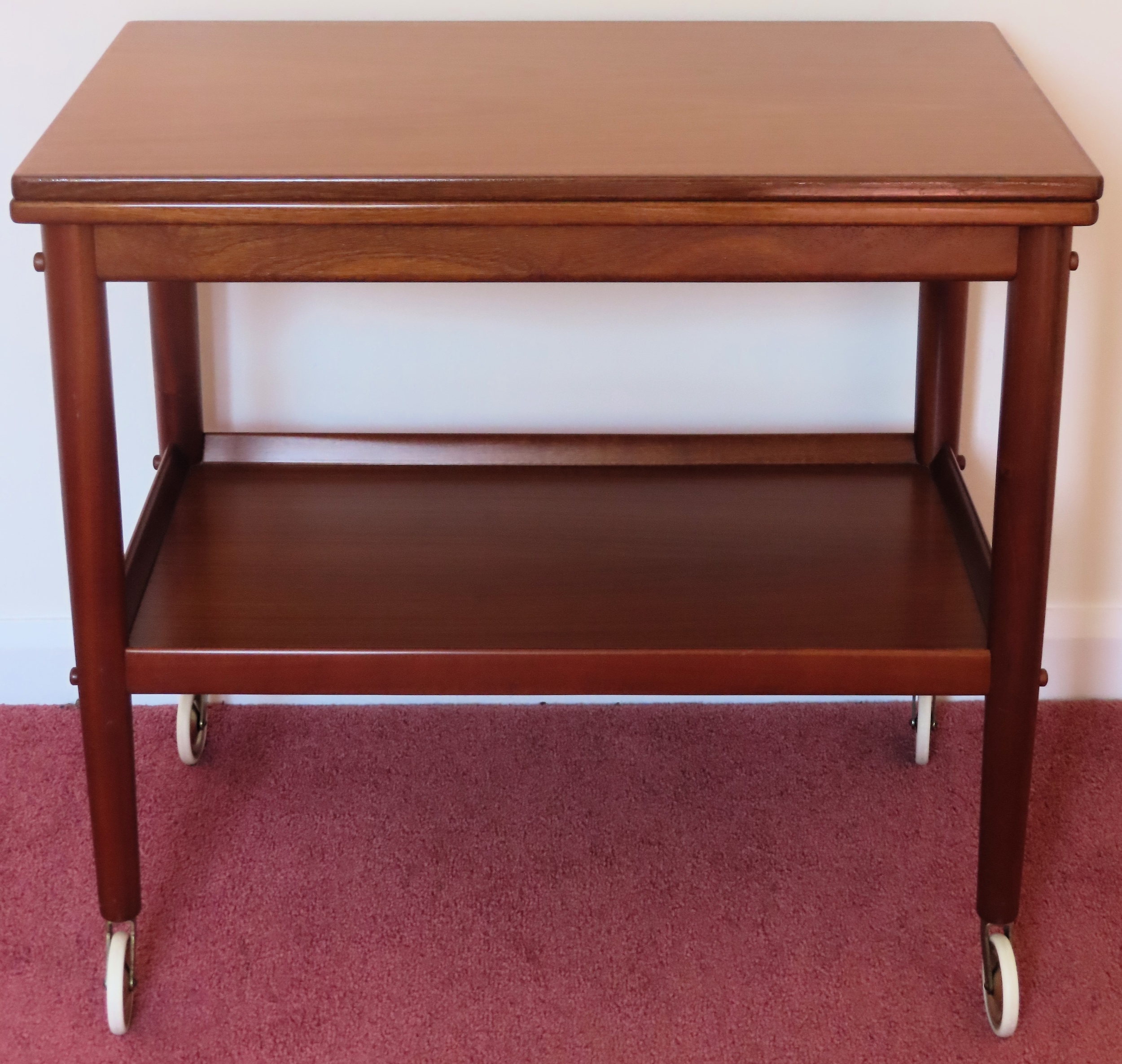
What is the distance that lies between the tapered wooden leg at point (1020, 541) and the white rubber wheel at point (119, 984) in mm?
770

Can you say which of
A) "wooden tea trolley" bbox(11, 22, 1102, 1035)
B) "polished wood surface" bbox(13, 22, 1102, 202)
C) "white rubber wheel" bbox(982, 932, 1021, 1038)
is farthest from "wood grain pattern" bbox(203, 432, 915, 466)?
"white rubber wheel" bbox(982, 932, 1021, 1038)

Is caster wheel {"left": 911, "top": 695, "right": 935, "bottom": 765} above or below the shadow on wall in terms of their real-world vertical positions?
below

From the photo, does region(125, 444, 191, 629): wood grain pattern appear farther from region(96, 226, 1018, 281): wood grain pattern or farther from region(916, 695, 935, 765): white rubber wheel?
region(916, 695, 935, 765): white rubber wheel

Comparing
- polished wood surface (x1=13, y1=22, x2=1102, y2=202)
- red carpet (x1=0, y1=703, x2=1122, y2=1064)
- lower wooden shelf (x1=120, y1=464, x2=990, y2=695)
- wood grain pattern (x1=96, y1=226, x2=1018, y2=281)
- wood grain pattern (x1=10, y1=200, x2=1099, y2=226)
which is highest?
polished wood surface (x1=13, y1=22, x2=1102, y2=202)

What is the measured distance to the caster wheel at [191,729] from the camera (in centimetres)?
167

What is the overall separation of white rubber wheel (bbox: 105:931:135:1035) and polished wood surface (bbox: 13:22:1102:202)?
2.22ft

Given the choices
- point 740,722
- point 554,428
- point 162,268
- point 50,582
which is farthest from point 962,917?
point 50,582

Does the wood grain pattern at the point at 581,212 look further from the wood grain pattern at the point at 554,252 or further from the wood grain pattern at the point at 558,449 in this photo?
the wood grain pattern at the point at 558,449

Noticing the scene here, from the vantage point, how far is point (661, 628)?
1.30 metres

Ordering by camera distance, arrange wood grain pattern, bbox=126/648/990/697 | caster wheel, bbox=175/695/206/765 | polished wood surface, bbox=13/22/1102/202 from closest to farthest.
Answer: polished wood surface, bbox=13/22/1102/202
wood grain pattern, bbox=126/648/990/697
caster wheel, bbox=175/695/206/765

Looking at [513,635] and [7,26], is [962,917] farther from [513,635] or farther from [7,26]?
[7,26]

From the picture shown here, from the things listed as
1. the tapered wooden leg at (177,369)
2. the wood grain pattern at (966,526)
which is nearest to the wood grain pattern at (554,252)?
the wood grain pattern at (966,526)

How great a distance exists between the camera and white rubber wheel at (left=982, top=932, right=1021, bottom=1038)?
1.33 meters

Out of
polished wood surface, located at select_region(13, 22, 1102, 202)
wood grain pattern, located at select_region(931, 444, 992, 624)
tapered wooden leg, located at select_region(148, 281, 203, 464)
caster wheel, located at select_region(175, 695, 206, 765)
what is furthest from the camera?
caster wheel, located at select_region(175, 695, 206, 765)
